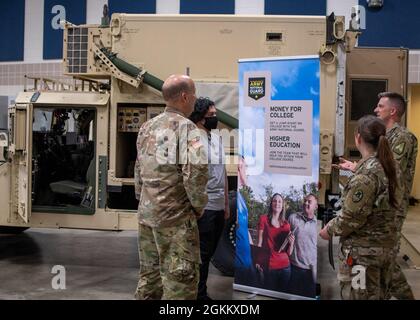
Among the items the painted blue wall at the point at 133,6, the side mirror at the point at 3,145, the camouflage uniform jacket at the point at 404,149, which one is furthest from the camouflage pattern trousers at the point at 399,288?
the painted blue wall at the point at 133,6

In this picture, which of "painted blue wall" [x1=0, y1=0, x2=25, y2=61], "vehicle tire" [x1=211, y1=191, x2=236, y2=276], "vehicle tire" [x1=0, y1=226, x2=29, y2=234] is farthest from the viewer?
"painted blue wall" [x1=0, y1=0, x2=25, y2=61]

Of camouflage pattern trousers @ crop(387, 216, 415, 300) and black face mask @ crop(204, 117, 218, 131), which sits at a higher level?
black face mask @ crop(204, 117, 218, 131)

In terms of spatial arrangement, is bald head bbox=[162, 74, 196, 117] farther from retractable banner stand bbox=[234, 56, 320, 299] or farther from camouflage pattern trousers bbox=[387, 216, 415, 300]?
camouflage pattern trousers bbox=[387, 216, 415, 300]

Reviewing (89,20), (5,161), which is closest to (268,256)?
(5,161)

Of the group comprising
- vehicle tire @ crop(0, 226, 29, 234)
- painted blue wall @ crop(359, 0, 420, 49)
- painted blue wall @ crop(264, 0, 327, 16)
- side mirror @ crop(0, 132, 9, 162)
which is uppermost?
painted blue wall @ crop(264, 0, 327, 16)

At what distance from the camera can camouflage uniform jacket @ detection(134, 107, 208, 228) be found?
3.35 m

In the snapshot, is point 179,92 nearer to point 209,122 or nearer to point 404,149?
point 209,122

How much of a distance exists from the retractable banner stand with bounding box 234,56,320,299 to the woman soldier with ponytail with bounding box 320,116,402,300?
4.13 ft

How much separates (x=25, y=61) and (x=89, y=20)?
1905 millimetres

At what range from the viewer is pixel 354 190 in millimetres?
3445

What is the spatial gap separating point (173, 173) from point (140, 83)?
8.92ft

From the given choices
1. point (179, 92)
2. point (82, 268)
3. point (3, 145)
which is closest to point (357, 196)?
point (179, 92)

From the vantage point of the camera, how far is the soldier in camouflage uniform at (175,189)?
337 cm

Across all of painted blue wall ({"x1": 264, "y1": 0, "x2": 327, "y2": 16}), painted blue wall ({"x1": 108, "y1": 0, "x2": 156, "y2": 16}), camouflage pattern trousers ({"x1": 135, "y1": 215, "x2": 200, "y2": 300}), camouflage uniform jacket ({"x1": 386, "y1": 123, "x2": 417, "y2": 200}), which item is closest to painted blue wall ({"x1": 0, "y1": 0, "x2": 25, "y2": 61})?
painted blue wall ({"x1": 108, "y1": 0, "x2": 156, "y2": 16})
